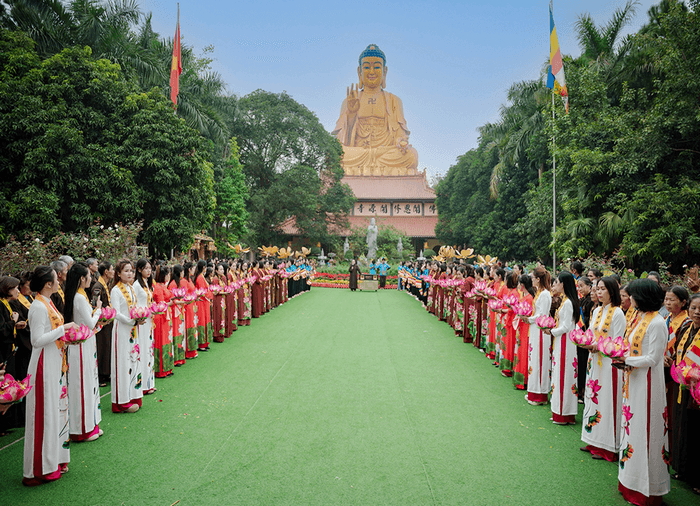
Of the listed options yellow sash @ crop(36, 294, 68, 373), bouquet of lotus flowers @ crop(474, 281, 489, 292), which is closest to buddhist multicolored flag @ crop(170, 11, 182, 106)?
bouquet of lotus flowers @ crop(474, 281, 489, 292)

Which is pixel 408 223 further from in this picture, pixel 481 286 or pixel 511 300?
pixel 511 300

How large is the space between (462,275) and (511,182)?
41.2ft

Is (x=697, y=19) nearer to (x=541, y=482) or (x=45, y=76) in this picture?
(x=541, y=482)

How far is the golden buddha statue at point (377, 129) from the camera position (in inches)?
1321

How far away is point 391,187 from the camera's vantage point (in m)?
32.8

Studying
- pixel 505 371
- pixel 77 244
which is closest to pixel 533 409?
pixel 505 371

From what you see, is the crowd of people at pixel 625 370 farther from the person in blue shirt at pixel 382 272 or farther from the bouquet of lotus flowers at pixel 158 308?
the person in blue shirt at pixel 382 272

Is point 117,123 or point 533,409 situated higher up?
point 117,123

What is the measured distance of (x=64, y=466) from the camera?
3.05 meters

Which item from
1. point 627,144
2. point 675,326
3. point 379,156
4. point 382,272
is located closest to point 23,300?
point 675,326

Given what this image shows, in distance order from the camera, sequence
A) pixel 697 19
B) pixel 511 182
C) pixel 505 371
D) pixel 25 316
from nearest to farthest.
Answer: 1. pixel 25 316
2. pixel 505 371
3. pixel 697 19
4. pixel 511 182

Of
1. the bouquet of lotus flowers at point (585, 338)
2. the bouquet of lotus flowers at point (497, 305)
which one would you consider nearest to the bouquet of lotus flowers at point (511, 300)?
the bouquet of lotus flowers at point (497, 305)

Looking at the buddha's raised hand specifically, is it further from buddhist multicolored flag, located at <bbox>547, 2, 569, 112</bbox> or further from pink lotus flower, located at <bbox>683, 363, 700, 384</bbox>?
pink lotus flower, located at <bbox>683, 363, 700, 384</bbox>

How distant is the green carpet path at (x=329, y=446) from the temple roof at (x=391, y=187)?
2665 cm
